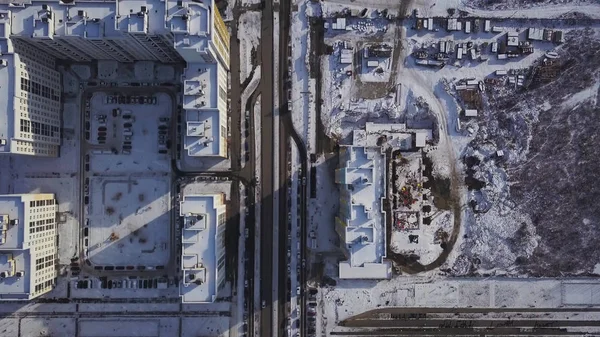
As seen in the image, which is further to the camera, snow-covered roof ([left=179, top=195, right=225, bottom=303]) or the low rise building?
the low rise building

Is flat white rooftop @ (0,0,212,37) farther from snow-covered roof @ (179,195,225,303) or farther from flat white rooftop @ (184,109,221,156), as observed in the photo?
snow-covered roof @ (179,195,225,303)

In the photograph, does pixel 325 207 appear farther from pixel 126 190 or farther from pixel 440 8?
pixel 440 8

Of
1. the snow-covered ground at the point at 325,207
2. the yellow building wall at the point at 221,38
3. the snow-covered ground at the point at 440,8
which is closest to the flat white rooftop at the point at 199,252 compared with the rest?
the snow-covered ground at the point at 325,207

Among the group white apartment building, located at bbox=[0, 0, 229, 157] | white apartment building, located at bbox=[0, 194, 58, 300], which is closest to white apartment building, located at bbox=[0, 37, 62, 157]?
white apartment building, located at bbox=[0, 0, 229, 157]

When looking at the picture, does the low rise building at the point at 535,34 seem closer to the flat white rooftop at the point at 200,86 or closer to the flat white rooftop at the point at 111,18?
the flat white rooftop at the point at 200,86

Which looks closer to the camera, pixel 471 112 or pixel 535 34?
pixel 471 112

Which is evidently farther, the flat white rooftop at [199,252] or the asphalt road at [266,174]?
the asphalt road at [266,174]

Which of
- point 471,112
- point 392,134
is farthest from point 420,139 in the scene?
point 471,112
